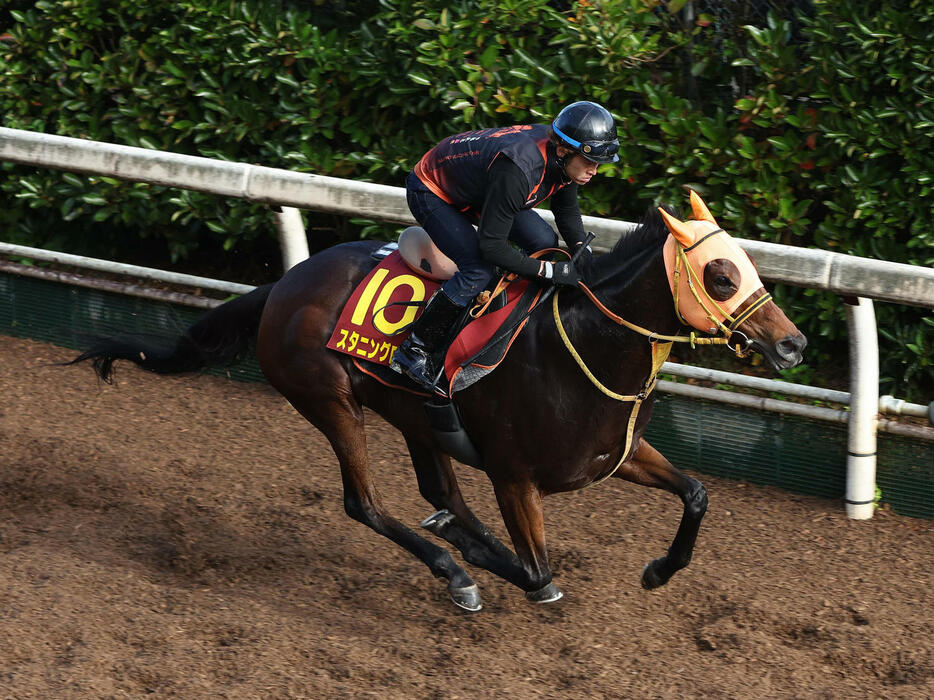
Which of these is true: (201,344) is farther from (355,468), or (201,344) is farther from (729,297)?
(729,297)

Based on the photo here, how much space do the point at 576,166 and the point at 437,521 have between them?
1.71 meters

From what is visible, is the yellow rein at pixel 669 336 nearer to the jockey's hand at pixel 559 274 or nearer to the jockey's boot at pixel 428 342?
the jockey's hand at pixel 559 274

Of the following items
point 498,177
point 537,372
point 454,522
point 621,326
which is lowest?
point 454,522

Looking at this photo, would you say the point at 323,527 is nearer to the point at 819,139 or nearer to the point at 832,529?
the point at 832,529

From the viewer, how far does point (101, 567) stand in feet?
16.9

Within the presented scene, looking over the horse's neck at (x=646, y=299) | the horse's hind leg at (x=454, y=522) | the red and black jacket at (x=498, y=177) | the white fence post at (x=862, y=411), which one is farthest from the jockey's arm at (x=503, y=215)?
the white fence post at (x=862, y=411)

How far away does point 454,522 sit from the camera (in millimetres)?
5371

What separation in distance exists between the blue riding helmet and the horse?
1.00 feet

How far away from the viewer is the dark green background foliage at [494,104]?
594cm

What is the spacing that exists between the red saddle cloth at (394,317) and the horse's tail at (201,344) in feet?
2.11

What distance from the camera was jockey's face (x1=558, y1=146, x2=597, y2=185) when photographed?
453 cm

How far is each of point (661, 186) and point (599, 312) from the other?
201 centimetres

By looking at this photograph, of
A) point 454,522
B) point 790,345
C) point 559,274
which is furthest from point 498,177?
point 454,522

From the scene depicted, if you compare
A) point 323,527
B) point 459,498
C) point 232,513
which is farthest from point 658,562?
point 232,513
